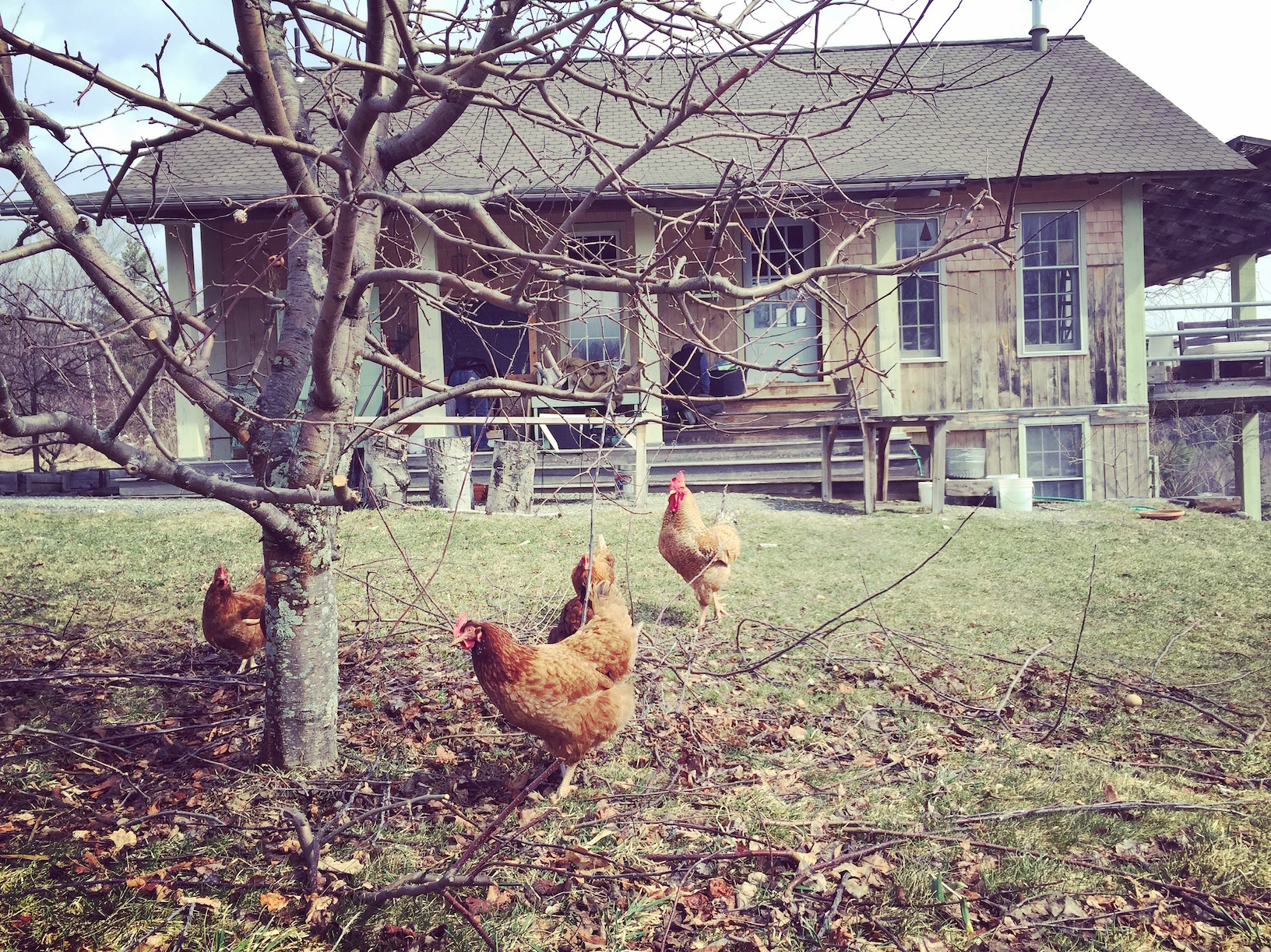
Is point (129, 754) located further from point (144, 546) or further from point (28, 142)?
point (144, 546)

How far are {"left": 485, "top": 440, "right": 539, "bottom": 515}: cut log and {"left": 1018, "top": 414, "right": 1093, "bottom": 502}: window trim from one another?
8.38 metres

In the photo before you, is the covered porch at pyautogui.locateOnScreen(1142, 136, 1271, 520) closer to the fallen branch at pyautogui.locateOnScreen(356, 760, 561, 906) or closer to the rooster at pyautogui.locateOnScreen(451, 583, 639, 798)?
the rooster at pyautogui.locateOnScreen(451, 583, 639, 798)

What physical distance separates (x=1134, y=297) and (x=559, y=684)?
13.9 metres

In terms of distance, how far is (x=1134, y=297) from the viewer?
13.6 metres

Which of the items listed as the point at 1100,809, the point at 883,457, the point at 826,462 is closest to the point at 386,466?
the point at 826,462

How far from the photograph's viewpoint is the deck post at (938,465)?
1067cm

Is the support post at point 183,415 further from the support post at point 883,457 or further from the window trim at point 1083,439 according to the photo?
the window trim at point 1083,439

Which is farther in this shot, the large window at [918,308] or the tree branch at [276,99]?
the large window at [918,308]

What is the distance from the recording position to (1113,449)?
1345cm

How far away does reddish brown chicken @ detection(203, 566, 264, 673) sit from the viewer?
14.6 ft

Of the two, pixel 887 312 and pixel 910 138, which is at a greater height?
pixel 910 138

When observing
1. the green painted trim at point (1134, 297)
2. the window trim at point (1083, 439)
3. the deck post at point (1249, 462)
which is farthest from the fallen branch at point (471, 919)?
the deck post at point (1249, 462)

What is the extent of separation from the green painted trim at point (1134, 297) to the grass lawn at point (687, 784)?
8.03m

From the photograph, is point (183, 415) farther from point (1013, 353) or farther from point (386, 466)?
point (1013, 353)
